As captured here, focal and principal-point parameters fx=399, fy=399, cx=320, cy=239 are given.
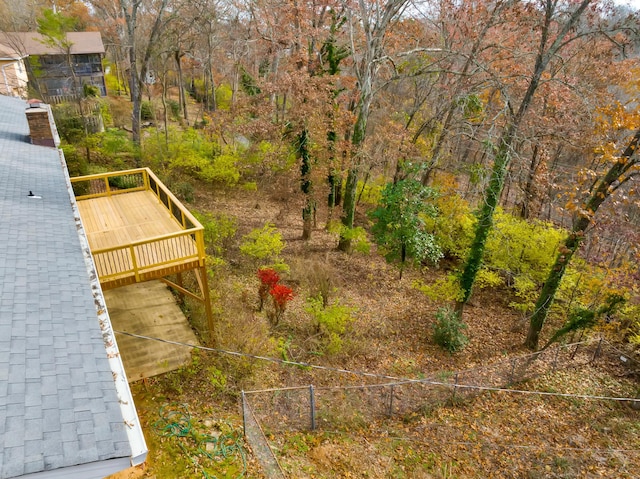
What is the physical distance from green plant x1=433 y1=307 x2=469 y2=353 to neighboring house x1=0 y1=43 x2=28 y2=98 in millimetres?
27701

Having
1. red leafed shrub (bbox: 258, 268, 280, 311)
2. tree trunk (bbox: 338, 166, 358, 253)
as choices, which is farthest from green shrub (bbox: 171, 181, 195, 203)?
red leafed shrub (bbox: 258, 268, 280, 311)

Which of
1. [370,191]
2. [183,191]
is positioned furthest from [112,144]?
[370,191]

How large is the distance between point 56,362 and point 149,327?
7254 mm

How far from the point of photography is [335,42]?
1648cm

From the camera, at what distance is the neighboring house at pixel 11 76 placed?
81.1 feet

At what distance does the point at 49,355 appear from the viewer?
449 centimetres

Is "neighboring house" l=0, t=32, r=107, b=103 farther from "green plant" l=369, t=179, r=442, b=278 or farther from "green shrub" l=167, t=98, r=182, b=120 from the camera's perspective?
"green plant" l=369, t=179, r=442, b=278

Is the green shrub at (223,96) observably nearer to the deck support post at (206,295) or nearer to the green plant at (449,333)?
the deck support post at (206,295)

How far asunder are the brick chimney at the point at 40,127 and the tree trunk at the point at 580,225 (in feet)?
50.4

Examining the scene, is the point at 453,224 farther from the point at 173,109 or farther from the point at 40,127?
the point at 173,109

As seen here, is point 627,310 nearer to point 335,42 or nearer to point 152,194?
point 335,42

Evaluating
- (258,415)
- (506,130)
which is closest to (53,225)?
(258,415)

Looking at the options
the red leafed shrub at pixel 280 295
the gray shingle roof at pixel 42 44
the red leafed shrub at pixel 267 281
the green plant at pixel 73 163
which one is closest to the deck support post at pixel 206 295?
the red leafed shrub at pixel 280 295

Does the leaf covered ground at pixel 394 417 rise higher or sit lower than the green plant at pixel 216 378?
lower
